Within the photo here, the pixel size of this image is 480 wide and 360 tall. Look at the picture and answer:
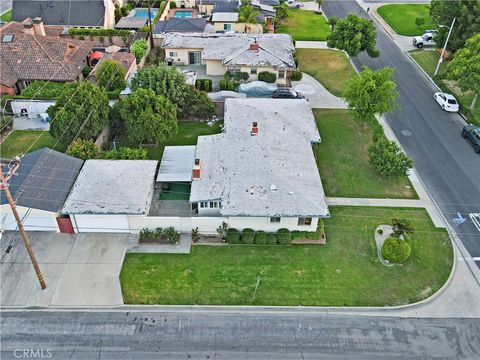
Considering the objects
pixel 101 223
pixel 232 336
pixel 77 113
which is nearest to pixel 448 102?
pixel 232 336

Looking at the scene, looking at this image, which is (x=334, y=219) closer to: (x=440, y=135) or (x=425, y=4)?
(x=440, y=135)

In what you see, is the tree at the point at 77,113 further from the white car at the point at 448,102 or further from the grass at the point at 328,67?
the white car at the point at 448,102

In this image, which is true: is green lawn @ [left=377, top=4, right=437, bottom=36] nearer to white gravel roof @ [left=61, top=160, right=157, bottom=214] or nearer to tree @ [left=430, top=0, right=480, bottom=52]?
tree @ [left=430, top=0, right=480, bottom=52]

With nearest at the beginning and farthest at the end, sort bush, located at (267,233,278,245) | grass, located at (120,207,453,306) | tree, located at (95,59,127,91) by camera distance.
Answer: grass, located at (120,207,453,306)
bush, located at (267,233,278,245)
tree, located at (95,59,127,91)

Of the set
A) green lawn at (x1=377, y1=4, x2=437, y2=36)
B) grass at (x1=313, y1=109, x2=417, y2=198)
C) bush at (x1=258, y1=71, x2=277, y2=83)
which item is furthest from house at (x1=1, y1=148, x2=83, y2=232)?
green lawn at (x1=377, y1=4, x2=437, y2=36)

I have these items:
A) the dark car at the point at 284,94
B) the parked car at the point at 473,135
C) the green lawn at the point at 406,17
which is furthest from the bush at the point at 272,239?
the green lawn at the point at 406,17

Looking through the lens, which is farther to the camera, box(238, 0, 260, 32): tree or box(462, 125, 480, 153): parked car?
box(238, 0, 260, 32): tree

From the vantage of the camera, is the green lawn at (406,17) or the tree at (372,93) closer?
the tree at (372,93)
